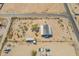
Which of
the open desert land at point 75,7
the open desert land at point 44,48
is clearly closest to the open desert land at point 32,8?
the open desert land at point 75,7

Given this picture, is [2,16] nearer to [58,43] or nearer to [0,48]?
[0,48]

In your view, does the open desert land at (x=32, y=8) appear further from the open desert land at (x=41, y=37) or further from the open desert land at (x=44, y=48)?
the open desert land at (x=44, y=48)

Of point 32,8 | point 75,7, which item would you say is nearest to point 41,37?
point 32,8

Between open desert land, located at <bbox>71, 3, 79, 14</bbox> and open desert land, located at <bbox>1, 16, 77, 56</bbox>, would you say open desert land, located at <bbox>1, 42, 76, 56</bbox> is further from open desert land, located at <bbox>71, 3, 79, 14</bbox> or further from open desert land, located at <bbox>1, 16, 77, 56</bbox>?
open desert land, located at <bbox>71, 3, 79, 14</bbox>

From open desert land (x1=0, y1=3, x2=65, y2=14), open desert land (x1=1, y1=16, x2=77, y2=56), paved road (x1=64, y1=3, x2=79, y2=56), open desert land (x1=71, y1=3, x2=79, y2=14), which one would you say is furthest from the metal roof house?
open desert land (x1=71, y1=3, x2=79, y2=14)

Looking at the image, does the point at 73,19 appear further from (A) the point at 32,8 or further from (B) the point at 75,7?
(A) the point at 32,8
